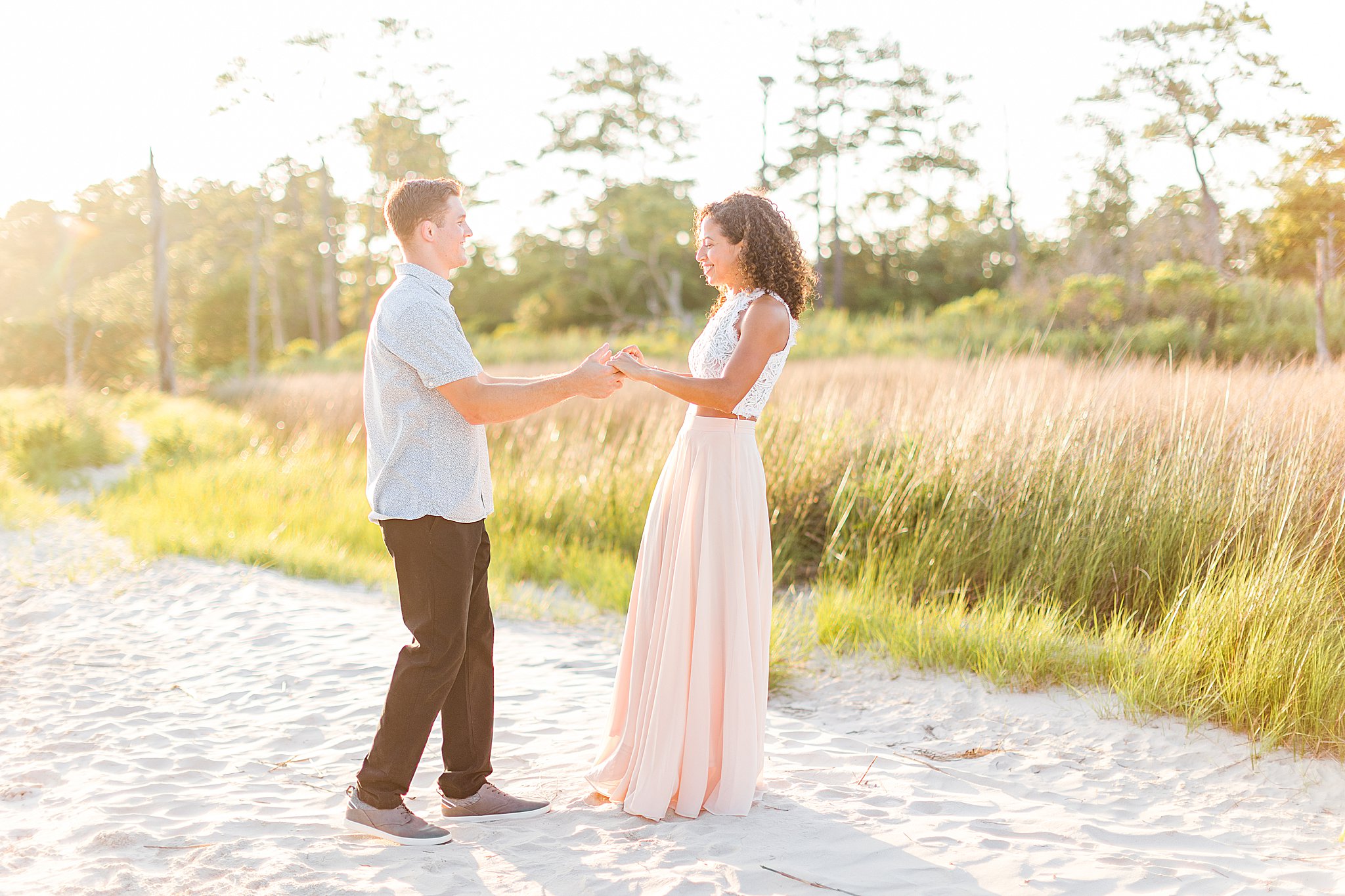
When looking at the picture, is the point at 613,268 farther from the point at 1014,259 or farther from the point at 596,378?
the point at 596,378

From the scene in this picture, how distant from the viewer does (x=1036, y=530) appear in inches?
241

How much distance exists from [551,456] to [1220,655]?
6.23 meters

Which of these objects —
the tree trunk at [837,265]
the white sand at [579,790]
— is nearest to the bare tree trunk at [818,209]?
the tree trunk at [837,265]

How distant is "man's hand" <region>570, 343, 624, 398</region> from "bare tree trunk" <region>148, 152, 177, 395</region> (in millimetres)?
24632

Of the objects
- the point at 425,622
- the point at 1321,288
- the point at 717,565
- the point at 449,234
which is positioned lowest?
the point at 425,622

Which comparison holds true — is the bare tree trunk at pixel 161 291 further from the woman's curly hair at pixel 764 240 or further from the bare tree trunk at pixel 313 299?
the woman's curly hair at pixel 764 240

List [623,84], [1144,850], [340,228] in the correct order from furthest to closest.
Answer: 1. [340,228]
2. [623,84]
3. [1144,850]

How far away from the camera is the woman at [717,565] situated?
3398 mm

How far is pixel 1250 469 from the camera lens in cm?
544

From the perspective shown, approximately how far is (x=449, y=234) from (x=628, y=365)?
68 cm

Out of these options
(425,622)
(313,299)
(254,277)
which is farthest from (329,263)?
(425,622)

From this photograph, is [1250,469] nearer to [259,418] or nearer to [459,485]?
[459,485]

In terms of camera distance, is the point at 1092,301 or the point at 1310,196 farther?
the point at 1092,301

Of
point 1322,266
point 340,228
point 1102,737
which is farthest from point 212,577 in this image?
point 340,228
